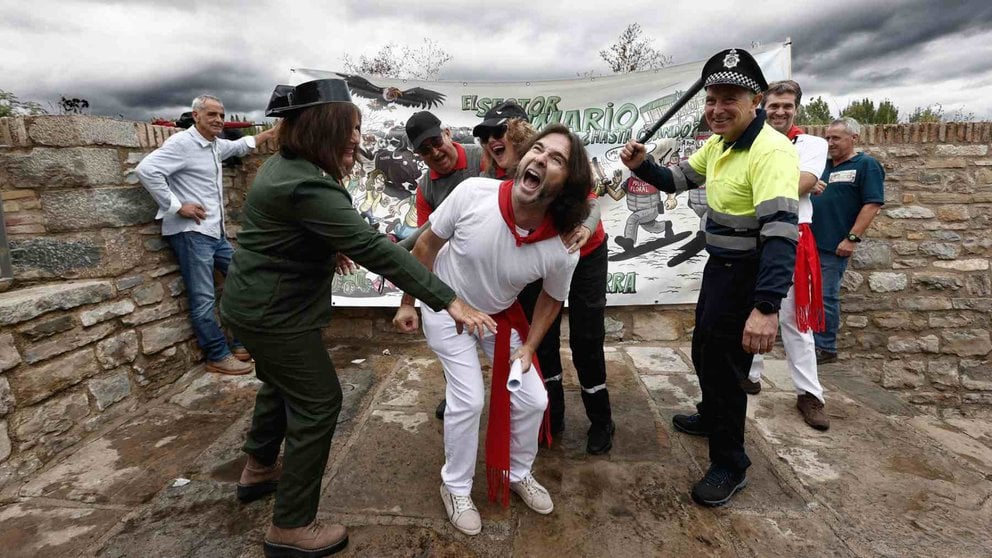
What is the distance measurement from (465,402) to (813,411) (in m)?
2.28

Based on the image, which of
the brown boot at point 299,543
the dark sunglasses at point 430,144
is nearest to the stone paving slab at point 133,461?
the brown boot at point 299,543

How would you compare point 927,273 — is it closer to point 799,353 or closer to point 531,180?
point 799,353

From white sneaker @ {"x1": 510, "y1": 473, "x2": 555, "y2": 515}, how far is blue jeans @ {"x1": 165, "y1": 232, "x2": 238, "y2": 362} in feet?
9.21

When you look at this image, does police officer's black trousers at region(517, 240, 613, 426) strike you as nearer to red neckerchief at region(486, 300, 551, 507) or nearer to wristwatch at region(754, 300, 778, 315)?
red neckerchief at region(486, 300, 551, 507)

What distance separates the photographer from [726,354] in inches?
87.5

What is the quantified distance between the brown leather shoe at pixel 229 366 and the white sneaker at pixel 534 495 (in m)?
2.55

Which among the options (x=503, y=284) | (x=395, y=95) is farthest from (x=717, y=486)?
(x=395, y=95)

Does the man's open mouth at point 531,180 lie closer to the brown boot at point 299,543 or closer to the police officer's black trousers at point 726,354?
the police officer's black trousers at point 726,354

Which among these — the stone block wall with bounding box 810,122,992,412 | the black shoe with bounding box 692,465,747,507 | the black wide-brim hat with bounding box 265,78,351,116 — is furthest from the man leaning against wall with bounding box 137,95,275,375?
the stone block wall with bounding box 810,122,992,412

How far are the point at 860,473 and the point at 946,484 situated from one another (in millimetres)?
354

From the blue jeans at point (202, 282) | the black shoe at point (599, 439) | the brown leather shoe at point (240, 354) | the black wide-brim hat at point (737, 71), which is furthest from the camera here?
the brown leather shoe at point (240, 354)

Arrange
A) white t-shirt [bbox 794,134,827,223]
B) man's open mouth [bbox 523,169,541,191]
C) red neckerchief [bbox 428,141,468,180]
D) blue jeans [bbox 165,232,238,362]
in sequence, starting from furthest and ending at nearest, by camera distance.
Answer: blue jeans [bbox 165,232,238,362] → white t-shirt [bbox 794,134,827,223] → red neckerchief [bbox 428,141,468,180] → man's open mouth [bbox 523,169,541,191]

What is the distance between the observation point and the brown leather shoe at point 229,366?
3771 mm

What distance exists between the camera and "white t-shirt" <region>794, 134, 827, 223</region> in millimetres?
2943
